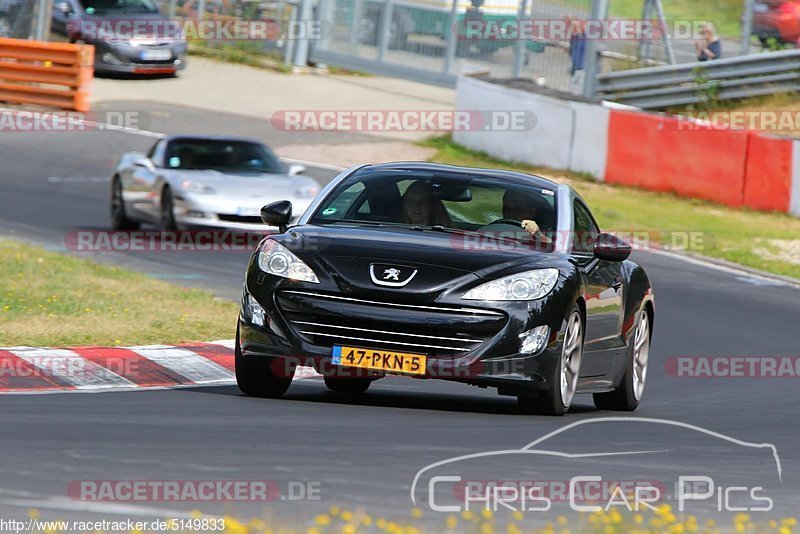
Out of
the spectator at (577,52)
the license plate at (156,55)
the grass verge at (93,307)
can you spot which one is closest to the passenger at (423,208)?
the grass verge at (93,307)

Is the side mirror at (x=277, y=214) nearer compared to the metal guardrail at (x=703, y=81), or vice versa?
the side mirror at (x=277, y=214)

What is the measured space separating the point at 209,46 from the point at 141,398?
28.4 m

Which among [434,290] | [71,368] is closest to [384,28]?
[71,368]

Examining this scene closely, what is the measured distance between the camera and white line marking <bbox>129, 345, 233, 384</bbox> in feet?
33.7

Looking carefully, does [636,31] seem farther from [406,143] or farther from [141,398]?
[141,398]

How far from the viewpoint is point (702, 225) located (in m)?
22.0

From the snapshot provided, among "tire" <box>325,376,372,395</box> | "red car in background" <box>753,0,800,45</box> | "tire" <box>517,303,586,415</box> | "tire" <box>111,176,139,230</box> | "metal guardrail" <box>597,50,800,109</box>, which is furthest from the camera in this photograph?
"metal guardrail" <box>597,50,800,109</box>

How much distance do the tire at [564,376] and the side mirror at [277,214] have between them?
5.62ft

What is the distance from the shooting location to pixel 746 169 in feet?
75.3

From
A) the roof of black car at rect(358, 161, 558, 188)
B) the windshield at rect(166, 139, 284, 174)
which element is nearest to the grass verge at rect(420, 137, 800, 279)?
the windshield at rect(166, 139, 284, 174)

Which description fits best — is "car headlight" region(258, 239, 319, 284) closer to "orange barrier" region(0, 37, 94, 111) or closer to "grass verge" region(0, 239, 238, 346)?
"grass verge" region(0, 239, 238, 346)

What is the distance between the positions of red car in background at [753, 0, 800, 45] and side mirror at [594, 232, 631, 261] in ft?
59.1

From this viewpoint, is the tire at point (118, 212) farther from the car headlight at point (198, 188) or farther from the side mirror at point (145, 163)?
the car headlight at point (198, 188)

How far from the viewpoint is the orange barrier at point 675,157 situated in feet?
75.4
